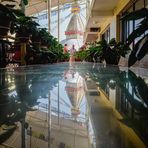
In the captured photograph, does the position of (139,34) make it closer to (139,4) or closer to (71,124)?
(71,124)

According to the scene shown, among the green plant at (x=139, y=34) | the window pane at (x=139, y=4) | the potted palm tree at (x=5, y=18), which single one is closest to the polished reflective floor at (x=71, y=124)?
the green plant at (x=139, y=34)

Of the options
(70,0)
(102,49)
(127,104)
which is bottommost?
(127,104)

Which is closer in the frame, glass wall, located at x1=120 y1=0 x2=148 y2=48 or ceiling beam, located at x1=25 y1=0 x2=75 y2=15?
glass wall, located at x1=120 y1=0 x2=148 y2=48

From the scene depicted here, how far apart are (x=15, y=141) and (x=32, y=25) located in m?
6.47

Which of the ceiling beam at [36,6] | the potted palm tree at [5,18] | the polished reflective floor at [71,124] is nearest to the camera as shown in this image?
the polished reflective floor at [71,124]

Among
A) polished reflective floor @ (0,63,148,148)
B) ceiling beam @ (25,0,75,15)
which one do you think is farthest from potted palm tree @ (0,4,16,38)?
ceiling beam @ (25,0,75,15)

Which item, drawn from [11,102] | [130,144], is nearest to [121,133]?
[130,144]

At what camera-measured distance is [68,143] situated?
72cm

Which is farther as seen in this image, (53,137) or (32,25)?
(32,25)

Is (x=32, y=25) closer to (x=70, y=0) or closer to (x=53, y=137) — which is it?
(x=53, y=137)

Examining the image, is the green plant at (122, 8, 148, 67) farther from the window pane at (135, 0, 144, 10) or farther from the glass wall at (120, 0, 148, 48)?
the window pane at (135, 0, 144, 10)

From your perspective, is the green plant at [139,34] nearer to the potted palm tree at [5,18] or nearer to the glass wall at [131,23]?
the potted palm tree at [5,18]

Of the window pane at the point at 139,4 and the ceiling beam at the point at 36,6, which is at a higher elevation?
the ceiling beam at the point at 36,6

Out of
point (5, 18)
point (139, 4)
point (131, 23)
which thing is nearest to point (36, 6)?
point (131, 23)
